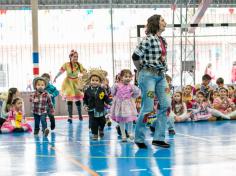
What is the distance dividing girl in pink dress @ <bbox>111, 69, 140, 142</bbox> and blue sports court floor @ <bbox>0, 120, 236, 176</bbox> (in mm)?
330

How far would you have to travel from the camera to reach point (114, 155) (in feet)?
22.3

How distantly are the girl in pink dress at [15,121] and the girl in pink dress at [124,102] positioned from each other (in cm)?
273

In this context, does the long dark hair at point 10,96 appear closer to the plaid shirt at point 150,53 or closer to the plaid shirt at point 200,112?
the plaid shirt at point 200,112

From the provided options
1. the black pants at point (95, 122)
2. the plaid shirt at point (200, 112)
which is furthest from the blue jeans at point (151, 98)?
the plaid shirt at point (200, 112)

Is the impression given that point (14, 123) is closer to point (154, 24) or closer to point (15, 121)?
point (15, 121)

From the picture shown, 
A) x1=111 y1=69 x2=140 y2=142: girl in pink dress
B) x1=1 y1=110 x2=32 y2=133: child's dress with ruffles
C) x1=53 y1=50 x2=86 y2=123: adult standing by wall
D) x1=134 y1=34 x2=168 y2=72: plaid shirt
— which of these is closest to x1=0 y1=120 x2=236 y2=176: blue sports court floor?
x1=111 y1=69 x2=140 y2=142: girl in pink dress

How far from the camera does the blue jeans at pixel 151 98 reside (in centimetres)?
712

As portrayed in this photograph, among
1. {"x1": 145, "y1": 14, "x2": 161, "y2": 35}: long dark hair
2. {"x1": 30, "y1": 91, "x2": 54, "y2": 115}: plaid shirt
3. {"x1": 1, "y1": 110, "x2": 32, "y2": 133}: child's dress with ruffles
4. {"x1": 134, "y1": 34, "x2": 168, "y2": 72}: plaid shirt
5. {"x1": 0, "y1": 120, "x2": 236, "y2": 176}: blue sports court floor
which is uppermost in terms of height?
{"x1": 145, "y1": 14, "x2": 161, "y2": 35}: long dark hair

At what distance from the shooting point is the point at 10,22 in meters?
15.5

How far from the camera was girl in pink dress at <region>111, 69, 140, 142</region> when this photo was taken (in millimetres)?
8312

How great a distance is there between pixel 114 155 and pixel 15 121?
4.33 meters

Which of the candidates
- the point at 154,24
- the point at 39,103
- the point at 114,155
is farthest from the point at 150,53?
the point at 39,103

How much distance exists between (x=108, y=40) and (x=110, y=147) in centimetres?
850

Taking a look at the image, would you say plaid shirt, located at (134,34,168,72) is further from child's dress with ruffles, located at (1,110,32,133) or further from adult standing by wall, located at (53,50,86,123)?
adult standing by wall, located at (53,50,86,123)
